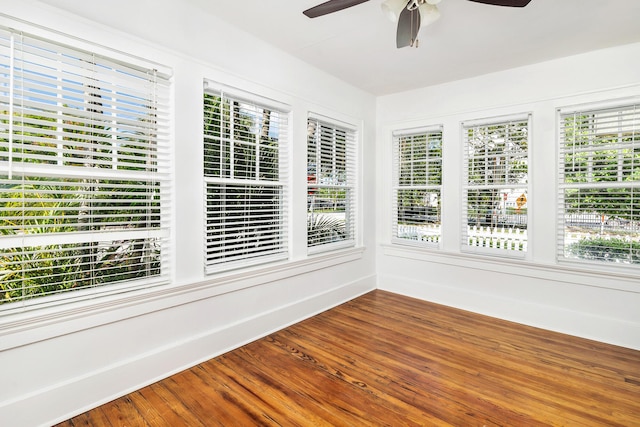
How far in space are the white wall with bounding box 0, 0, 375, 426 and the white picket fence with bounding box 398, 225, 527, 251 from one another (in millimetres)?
1451

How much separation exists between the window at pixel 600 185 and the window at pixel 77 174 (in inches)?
148

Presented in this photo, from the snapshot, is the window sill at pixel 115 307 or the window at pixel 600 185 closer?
the window sill at pixel 115 307

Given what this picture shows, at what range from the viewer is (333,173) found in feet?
12.9

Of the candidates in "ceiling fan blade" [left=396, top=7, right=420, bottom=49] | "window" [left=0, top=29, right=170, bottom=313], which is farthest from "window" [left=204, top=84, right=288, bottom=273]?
"ceiling fan blade" [left=396, top=7, right=420, bottom=49]

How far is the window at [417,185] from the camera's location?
163 inches

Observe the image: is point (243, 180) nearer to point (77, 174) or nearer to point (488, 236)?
point (77, 174)

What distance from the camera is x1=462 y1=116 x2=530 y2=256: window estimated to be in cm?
354

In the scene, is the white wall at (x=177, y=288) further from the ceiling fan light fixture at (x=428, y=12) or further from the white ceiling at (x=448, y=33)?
the ceiling fan light fixture at (x=428, y=12)

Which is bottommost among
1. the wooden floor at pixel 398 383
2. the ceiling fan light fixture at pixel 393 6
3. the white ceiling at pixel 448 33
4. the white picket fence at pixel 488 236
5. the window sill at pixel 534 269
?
the wooden floor at pixel 398 383

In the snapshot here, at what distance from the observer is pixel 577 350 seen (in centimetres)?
289

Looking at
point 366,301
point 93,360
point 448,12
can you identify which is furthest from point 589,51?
point 93,360

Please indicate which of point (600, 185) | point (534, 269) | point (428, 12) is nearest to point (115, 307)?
point (428, 12)

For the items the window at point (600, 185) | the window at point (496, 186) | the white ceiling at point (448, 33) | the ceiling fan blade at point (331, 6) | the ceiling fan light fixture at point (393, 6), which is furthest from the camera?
the window at point (496, 186)

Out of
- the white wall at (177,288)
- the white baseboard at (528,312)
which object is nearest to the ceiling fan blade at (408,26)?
the white wall at (177,288)
